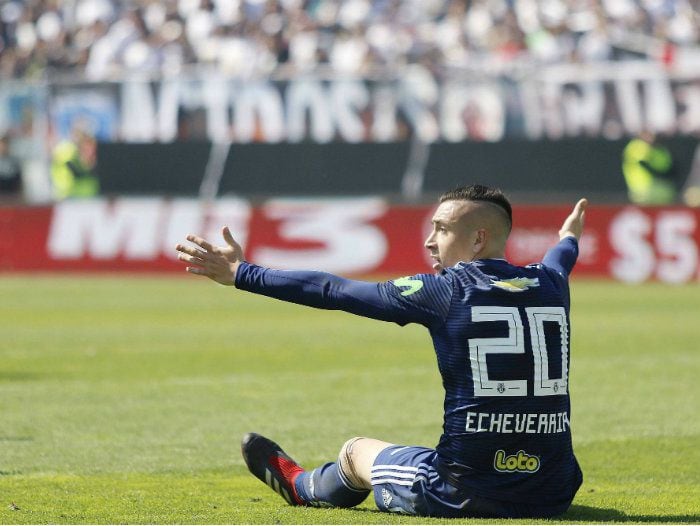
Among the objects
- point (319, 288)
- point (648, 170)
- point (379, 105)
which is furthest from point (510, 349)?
point (379, 105)

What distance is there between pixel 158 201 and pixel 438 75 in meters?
5.69

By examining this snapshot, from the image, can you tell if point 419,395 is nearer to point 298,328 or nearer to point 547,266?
point 547,266

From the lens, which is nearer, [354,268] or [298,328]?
[298,328]

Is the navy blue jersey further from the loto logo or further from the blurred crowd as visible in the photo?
the blurred crowd

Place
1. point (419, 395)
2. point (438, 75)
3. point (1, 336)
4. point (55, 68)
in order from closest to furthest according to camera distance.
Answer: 1. point (419, 395)
2. point (1, 336)
3. point (438, 75)
4. point (55, 68)

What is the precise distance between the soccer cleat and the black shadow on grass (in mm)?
1279

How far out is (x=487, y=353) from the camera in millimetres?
5887

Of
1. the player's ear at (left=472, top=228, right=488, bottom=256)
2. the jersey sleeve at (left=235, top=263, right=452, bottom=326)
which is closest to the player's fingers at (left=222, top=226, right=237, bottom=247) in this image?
the jersey sleeve at (left=235, top=263, right=452, bottom=326)

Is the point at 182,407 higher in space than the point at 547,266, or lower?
lower

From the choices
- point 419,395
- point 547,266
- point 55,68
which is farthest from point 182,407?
point 55,68

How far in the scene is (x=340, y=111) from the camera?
24.3 meters

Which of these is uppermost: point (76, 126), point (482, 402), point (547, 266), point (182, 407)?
point (76, 126)

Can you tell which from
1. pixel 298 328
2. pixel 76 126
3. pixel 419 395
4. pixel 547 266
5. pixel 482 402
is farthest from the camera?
pixel 76 126

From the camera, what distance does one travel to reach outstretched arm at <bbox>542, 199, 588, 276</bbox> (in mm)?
6660
